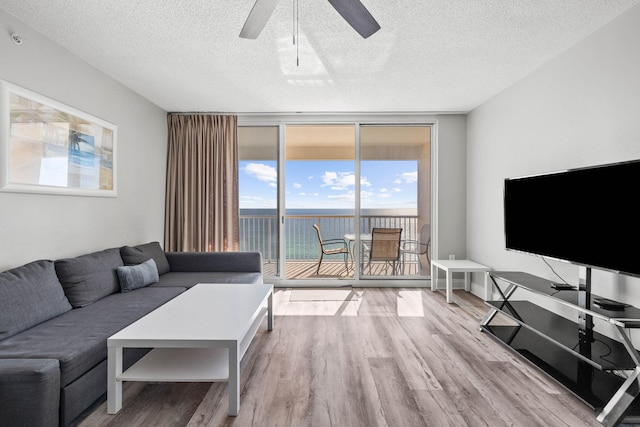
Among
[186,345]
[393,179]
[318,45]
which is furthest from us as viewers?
[393,179]

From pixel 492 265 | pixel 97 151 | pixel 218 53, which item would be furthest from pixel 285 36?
pixel 492 265

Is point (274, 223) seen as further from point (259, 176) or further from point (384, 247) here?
point (384, 247)

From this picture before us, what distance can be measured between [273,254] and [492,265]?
2871 millimetres

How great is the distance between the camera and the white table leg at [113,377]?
66.3 inches

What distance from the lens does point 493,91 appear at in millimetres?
3582

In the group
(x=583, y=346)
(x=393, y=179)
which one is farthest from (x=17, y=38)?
(x=583, y=346)

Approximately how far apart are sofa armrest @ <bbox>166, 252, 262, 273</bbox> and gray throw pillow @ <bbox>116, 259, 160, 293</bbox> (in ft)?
1.84

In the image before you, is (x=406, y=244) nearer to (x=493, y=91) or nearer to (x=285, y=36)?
(x=493, y=91)

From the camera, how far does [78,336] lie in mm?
1810

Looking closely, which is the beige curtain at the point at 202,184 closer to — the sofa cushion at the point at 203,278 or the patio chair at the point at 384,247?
the sofa cushion at the point at 203,278

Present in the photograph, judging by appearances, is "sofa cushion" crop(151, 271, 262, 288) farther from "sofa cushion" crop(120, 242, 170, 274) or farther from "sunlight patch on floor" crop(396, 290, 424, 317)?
"sunlight patch on floor" crop(396, 290, 424, 317)

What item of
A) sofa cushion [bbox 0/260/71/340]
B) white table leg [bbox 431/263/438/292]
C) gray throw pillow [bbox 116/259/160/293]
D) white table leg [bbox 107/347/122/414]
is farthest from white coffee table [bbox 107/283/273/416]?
white table leg [bbox 431/263/438/292]

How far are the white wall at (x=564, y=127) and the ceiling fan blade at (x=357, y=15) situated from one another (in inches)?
69.1

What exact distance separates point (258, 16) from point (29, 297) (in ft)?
7.24
